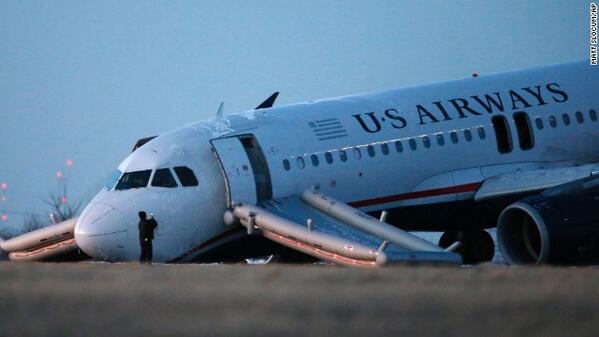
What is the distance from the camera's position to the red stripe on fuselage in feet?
87.0

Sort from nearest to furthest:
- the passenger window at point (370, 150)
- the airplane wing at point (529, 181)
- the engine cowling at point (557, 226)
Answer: the engine cowling at point (557, 226) → the airplane wing at point (529, 181) → the passenger window at point (370, 150)

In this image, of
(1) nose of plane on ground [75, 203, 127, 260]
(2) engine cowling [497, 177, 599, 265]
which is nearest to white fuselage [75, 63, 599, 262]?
(1) nose of plane on ground [75, 203, 127, 260]

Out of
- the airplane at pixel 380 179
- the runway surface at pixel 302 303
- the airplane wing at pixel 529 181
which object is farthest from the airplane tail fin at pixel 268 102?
the runway surface at pixel 302 303

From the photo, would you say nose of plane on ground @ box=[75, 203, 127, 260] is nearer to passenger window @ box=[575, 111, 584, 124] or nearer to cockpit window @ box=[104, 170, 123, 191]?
cockpit window @ box=[104, 170, 123, 191]

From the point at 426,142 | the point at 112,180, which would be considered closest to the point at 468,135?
the point at 426,142

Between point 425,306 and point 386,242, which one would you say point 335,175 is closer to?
point 386,242

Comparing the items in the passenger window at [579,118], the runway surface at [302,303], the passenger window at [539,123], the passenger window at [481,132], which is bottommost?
the passenger window at [579,118]

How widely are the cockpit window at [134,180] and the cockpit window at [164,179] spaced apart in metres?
0.19

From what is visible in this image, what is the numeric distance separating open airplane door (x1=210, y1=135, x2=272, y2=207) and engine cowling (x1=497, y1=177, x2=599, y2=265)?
479cm

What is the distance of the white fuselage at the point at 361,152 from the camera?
25203 mm

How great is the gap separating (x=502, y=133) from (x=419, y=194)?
2510 millimetres

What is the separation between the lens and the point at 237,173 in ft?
83.0

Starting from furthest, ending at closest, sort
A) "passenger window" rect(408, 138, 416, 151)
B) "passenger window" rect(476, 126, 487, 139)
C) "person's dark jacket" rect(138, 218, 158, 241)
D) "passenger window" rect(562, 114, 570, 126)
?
"passenger window" rect(562, 114, 570, 126), "passenger window" rect(476, 126, 487, 139), "passenger window" rect(408, 138, 416, 151), "person's dark jacket" rect(138, 218, 158, 241)

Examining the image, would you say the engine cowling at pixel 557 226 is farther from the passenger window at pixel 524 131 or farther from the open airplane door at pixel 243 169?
the open airplane door at pixel 243 169
